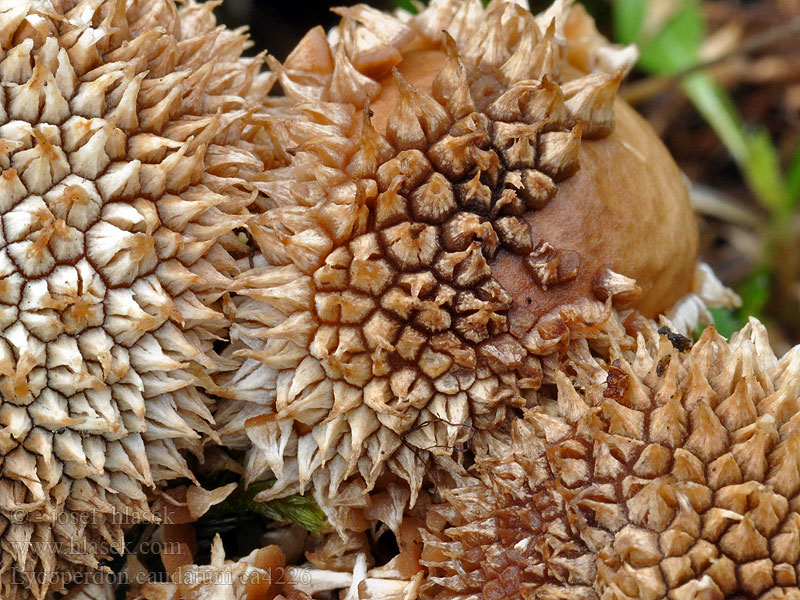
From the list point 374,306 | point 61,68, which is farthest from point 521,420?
point 61,68

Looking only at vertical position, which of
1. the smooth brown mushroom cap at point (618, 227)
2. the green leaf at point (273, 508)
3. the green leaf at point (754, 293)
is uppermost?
the smooth brown mushroom cap at point (618, 227)

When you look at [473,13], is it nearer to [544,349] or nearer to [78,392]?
[544,349]

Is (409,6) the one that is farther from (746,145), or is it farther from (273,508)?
(273,508)

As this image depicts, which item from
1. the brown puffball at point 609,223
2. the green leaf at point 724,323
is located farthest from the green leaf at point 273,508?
the green leaf at point 724,323

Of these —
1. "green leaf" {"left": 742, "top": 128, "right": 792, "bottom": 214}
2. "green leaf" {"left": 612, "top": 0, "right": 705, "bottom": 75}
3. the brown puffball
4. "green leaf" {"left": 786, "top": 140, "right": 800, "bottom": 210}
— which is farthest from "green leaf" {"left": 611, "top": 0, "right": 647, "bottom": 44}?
the brown puffball

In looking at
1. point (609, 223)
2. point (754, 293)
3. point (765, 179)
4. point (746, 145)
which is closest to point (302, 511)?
point (609, 223)

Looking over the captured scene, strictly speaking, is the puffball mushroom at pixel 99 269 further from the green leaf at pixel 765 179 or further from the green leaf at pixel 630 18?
the green leaf at pixel 765 179

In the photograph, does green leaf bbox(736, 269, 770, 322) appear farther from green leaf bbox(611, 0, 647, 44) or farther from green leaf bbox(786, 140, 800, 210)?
green leaf bbox(611, 0, 647, 44)
